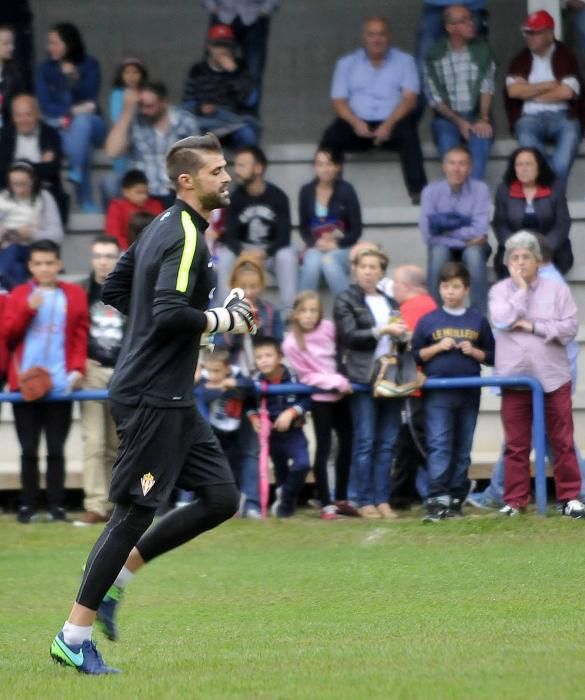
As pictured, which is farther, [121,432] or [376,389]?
[376,389]

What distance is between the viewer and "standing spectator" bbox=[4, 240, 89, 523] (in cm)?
1229

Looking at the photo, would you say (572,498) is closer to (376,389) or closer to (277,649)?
(376,389)

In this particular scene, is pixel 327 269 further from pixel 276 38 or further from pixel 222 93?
pixel 276 38

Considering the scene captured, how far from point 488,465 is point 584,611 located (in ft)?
16.1

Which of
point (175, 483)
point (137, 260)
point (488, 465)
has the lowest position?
point (488, 465)

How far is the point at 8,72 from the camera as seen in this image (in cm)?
1564

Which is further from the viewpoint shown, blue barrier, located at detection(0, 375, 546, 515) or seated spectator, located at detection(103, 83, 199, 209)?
seated spectator, located at detection(103, 83, 199, 209)

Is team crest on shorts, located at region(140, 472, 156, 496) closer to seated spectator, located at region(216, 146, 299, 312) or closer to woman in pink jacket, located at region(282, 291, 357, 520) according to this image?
woman in pink jacket, located at region(282, 291, 357, 520)

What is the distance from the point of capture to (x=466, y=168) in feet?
45.5

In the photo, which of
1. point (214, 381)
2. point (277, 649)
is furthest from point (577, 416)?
point (277, 649)

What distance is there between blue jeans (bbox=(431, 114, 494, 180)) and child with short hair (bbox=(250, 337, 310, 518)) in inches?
154

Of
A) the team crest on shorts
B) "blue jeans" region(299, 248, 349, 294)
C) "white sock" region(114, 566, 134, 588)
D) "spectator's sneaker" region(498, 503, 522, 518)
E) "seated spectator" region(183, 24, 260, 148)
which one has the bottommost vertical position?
"spectator's sneaker" region(498, 503, 522, 518)

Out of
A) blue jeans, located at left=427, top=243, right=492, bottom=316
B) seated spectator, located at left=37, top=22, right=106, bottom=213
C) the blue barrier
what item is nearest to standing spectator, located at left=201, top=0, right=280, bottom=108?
seated spectator, located at left=37, top=22, right=106, bottom=213

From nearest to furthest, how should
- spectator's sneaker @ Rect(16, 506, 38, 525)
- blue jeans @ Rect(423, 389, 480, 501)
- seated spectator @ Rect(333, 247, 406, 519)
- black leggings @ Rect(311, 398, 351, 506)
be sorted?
blue jeans @ Rect(423, 389, 480, 501) < seated spectator @ Rect(333, 247, 406, 519) < black leggings @ Rect(311, 398, 351, 506) < spectator's sneaker @ Rect(16, 506, 38, 525)
